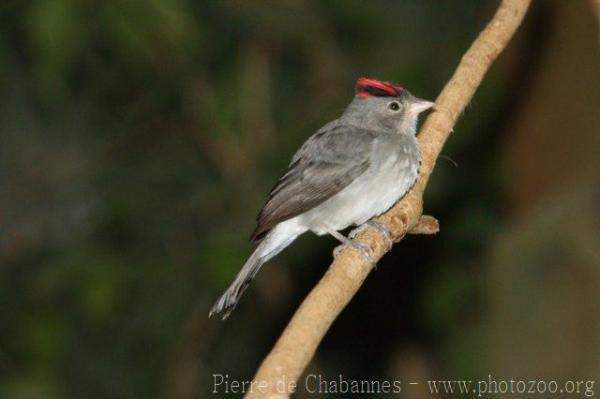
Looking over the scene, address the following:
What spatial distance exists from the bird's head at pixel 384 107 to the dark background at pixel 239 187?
616mm

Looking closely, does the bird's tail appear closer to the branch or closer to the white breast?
the white breast

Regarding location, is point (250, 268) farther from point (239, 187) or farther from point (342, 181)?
point (239, 187)

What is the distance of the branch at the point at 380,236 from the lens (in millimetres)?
3486

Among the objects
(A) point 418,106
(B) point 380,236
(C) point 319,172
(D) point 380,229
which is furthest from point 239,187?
(B) point 380,236

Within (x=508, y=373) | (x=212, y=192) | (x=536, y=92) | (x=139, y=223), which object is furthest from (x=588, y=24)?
(x=139, y=223)

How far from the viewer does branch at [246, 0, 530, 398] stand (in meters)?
3.49

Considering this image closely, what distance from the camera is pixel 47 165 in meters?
9.34

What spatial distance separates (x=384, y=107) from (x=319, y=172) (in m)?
0.80

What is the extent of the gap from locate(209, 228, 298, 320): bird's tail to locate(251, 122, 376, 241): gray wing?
0.12 meters

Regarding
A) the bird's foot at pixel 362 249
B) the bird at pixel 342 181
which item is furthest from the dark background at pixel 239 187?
the bird's foot at pixel 362 249

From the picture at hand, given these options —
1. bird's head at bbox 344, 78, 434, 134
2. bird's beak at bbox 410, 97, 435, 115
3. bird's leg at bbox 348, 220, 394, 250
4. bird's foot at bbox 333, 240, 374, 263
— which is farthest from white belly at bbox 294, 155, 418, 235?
bird's foot at bbox 333, 240, 374, 263

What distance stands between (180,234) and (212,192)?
0.53 m

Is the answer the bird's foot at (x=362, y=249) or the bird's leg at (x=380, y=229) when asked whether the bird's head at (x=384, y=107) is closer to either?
the bird's leg at (x=380, y=229)

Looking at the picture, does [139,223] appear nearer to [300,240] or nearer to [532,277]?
[300,240]
